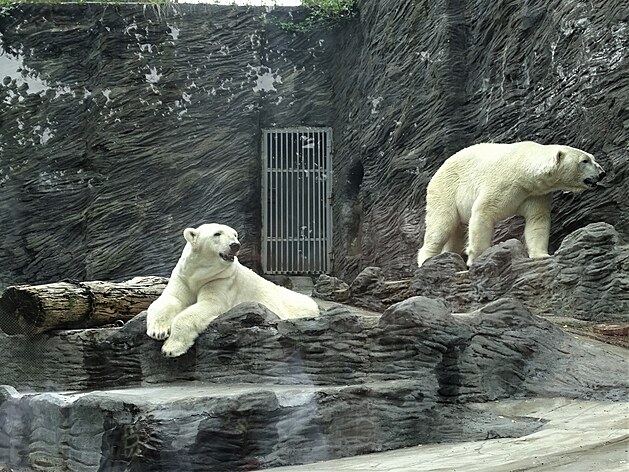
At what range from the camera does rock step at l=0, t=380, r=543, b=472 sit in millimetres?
3771

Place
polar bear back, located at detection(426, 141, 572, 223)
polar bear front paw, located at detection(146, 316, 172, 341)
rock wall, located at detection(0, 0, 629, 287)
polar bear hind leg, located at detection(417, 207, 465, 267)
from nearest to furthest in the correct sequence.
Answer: polar bear front paw, located at detection(146, 316, 172, 341) < polar bear back, located at detection(426, 141, 572, 223) < polar bear hind leg, located at detection(417, 207, 465, 267) < rock wall, located at detection(0, 0, 629, 287)

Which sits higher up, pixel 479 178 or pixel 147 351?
pixel 479 178

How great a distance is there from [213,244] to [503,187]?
2743 millimetres

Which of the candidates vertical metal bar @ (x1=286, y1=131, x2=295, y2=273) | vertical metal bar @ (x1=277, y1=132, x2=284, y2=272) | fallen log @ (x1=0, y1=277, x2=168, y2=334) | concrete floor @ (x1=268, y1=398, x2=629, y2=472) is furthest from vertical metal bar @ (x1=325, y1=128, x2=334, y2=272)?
concrete floor @ (x1=268, y1=398, x2=629, y2=472)

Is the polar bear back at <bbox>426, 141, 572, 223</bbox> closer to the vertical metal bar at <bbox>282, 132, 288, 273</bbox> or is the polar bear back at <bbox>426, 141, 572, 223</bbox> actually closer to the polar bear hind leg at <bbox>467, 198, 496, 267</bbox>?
the polar bear hind leg at <bbox>467, 198, 496, 267</bbox>

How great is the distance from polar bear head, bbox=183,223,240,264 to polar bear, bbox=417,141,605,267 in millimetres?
2293

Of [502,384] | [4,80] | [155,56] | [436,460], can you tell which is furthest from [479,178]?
[4,80]

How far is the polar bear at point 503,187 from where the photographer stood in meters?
6.34

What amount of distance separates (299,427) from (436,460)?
2.85 ft

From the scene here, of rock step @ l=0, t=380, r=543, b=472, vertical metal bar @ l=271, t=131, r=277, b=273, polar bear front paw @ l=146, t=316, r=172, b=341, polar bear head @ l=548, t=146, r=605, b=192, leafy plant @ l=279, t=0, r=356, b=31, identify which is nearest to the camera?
rock step @ l=0, t=380, r=543, b=472

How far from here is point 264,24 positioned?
11.6 metres

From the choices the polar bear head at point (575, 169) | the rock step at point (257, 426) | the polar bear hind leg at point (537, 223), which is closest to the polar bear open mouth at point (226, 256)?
the rock step at point (257, 426)

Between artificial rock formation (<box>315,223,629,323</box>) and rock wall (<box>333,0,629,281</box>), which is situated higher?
rock wall (<box>333,0,629,281</box>)

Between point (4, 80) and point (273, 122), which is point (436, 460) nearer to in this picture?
point (273, 122)
